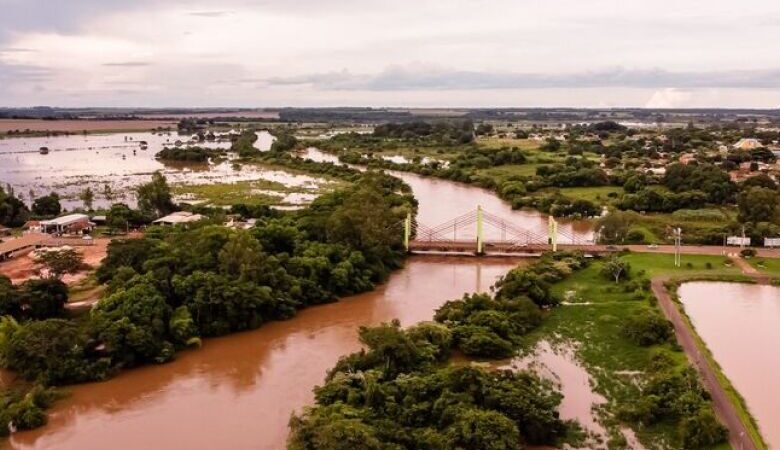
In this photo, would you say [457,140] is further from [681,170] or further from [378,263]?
[378,263]

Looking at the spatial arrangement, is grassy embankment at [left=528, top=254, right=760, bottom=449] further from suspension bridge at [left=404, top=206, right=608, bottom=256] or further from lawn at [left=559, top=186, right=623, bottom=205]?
lawn at [left=559, top=186, right=623, bottom=205]

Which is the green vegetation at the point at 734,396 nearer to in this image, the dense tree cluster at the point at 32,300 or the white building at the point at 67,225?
the dense tree cluster at the point at 32,300

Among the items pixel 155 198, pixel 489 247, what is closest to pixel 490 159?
pixel 489 247

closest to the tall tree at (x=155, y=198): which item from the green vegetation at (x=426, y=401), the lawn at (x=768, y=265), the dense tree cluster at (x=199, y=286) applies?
the dense tree cluster at (x=199, y=286)

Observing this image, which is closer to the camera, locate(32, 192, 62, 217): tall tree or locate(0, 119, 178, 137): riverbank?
locate(32, 192, 62, 217): tall tree

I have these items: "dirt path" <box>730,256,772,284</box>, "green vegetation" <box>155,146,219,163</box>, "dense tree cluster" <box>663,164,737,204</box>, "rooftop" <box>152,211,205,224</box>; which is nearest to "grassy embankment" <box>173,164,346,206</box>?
"rooftop" <box>152,211,205,224</box>

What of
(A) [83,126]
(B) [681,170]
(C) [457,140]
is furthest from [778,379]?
(A) [83,126]
